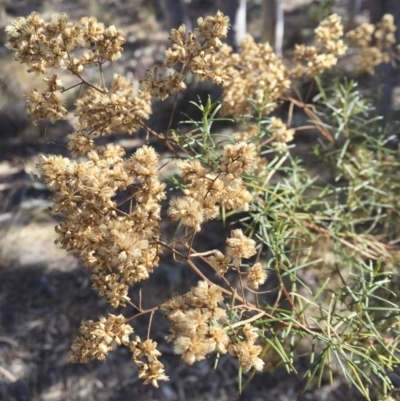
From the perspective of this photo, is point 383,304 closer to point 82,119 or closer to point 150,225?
point 150,225

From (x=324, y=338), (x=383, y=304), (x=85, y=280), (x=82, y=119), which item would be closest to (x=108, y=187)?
(x=82, y=119)

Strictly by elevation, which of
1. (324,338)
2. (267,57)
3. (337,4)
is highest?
(337,4)

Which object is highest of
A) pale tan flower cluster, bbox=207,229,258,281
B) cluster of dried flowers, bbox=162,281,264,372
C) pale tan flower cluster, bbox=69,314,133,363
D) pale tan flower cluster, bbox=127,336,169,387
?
pale tan flower cluster, bbox=207,229,258,281

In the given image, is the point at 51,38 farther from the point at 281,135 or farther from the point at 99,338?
the point at 281,135

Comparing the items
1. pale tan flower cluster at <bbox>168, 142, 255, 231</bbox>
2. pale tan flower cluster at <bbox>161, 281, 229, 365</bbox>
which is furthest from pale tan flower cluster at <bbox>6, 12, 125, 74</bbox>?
pale tan flower cluster at <bbox>161, 281, 229, 365</bbox>

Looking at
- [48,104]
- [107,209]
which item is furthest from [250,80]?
[107,209]

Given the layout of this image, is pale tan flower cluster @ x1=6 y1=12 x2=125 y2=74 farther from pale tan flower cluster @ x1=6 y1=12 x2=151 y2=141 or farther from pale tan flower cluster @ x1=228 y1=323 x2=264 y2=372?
pale tan flower cluster @ x1=228 y1=323 x2=264 y2=372

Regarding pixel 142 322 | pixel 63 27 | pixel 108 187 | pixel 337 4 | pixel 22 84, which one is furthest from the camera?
pixel 337 4
